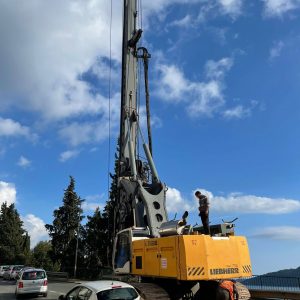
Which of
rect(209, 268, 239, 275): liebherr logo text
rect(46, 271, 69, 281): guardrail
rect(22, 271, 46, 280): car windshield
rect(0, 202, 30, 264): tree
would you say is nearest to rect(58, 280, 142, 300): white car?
rect(209, 268, 239, 275): liebherr logo text

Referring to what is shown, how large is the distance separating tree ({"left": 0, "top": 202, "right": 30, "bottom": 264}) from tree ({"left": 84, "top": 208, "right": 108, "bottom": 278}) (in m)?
36.6

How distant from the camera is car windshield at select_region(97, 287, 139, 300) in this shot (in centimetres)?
899

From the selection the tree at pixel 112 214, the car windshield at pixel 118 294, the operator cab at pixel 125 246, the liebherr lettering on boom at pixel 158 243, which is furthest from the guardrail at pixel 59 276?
the car windshield at pixel 118 294

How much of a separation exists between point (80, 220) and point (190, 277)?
43989 millimetres

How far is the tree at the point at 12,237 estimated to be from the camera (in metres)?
79.4

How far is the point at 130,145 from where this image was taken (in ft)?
61.0

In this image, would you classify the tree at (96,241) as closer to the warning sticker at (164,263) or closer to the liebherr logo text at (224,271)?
the warning sticker at (164,263)

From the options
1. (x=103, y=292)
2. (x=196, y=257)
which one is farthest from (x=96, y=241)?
(x=103, y=292)

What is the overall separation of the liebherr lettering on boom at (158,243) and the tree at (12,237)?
64826 mm

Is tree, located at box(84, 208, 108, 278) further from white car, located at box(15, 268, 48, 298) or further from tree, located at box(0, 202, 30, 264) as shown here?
tree, located at box(0, 202, 30, 264)

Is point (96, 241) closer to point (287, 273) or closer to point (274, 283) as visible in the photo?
point (274, 283)

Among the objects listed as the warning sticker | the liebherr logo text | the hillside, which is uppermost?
the hillside

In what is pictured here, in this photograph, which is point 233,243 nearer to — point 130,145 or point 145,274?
point 145,274

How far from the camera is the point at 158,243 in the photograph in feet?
40.8
